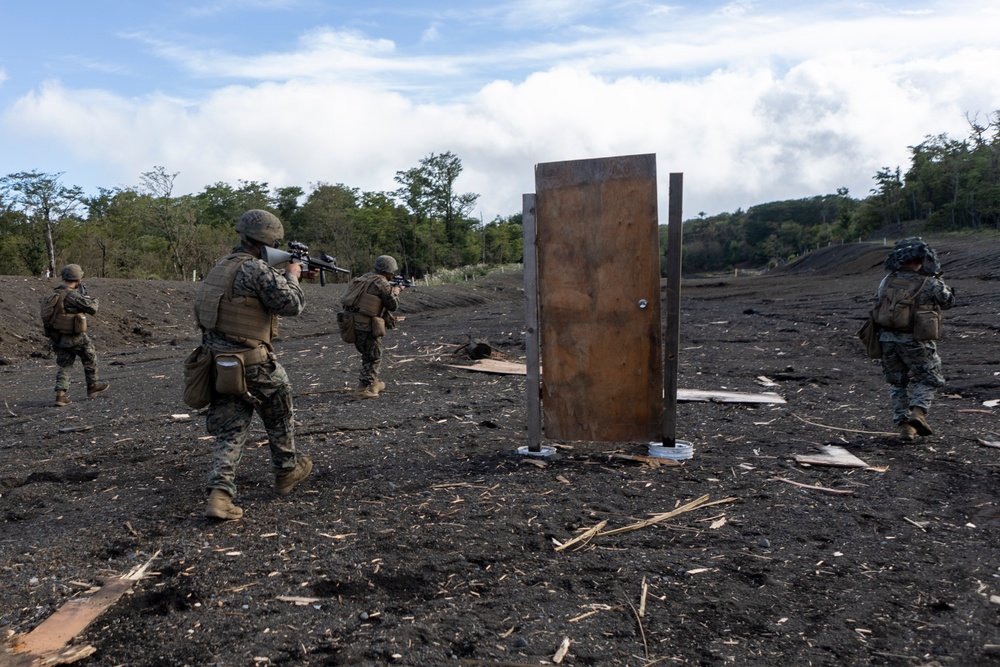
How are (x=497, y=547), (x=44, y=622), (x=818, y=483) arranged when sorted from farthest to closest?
(x=818, y=483)
(x=497, y=547)
(x=44, y=622)

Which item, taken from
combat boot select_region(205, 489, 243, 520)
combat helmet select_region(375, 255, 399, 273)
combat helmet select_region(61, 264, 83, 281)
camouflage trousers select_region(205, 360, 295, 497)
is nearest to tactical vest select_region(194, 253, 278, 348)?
camouflage trousers select_region(205, 360, 295, 497)

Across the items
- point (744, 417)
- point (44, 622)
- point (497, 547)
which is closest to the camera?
point (44, 622)

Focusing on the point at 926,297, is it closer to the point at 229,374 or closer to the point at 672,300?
the point at 672,300

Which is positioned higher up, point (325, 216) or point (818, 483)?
point (325, 216)

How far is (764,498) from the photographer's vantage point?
5.50m

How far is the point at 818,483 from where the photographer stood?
5.88 meters

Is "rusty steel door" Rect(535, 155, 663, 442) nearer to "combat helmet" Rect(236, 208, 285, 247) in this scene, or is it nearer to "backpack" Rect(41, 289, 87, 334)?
"combat helmet" Rect(236, 208, 285, 247)

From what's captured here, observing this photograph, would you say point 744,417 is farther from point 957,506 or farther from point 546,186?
point 546,186

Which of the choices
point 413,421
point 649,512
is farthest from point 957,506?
A: point 413,421

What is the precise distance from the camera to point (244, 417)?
5.45 metres

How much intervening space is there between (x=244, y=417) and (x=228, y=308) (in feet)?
2.61

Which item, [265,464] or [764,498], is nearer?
[764,498]

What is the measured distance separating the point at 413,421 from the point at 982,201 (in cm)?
5914

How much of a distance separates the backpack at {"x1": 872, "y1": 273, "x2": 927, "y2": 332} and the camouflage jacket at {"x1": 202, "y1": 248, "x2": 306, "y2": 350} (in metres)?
5.39
